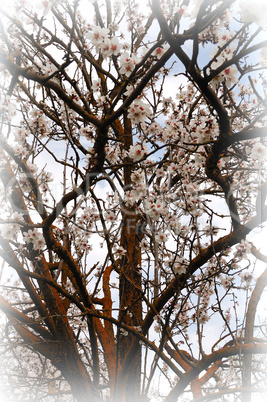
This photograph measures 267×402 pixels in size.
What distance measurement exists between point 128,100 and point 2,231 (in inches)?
61.8

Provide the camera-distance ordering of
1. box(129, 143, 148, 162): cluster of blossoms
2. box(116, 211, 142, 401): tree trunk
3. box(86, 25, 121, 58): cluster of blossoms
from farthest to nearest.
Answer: box(116, 211, 142, 401): tree trunk, box(129, 143, 148, 162): cluster of blossoms, box(86, 25, 121, 58): cluster of blossoms

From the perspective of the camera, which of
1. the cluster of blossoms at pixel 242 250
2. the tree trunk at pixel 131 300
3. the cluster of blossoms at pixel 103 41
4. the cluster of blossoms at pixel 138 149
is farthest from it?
the tree trunk at pixel 131 300

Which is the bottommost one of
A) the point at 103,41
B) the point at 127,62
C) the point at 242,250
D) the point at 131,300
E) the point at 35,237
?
the point at 131,300

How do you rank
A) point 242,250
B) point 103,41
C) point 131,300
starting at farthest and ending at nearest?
point 131,300, point 242,250, point 103,41

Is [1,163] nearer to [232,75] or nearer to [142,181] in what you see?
[142,181]

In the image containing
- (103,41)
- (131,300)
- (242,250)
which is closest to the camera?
(103,41)

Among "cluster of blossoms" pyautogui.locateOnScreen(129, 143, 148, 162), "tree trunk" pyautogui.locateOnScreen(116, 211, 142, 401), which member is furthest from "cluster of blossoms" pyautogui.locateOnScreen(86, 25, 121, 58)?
"tree trunk" pyautogui.locateOnScreen(116, 211, 142, 401)

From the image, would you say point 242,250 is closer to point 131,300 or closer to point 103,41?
point 131,300

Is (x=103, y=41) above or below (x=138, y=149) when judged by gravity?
above

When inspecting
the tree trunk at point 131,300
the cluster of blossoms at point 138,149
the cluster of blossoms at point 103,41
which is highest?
the cluster of blossoms at point 103,41

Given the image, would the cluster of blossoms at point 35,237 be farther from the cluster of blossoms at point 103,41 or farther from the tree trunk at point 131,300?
the cluster of blossoms at point 103,41

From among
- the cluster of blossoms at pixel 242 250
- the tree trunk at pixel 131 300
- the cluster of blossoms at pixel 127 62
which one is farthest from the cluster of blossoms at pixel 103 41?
the cluster of blossoms at pixel 242 250

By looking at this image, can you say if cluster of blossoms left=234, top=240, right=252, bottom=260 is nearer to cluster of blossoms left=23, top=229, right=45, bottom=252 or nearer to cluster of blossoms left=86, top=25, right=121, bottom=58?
cluster of blossoms left=23, top=229, right=45, bottom=252

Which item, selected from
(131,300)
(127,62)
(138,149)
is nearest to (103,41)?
(127,62)
